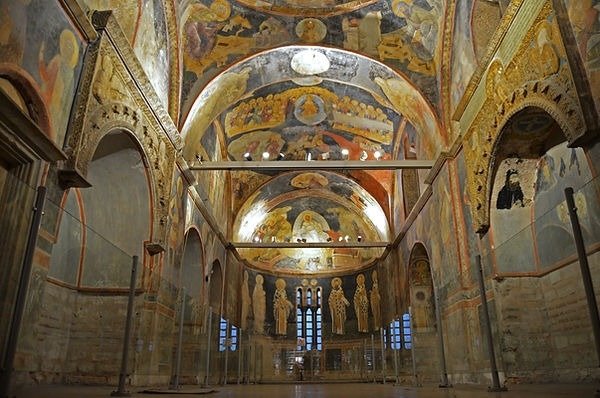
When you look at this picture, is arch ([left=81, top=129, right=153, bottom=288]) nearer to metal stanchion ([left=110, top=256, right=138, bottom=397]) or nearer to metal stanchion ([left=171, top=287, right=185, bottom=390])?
metal stanchion ([left=171, top=287, right=185, bottom=390])

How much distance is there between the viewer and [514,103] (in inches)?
338

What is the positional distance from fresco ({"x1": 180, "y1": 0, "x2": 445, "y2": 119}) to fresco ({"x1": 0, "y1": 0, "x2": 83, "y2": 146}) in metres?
5.28

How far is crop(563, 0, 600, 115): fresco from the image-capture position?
6.26m

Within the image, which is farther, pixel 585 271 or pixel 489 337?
pixel 489 337

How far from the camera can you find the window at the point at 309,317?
26219 millimetres

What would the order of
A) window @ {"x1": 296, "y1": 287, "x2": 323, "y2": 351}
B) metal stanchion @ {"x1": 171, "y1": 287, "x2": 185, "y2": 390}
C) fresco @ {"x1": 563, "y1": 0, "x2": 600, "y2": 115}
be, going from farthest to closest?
window @ {"x1": 296, "y1": 287, "x2": 323, "y2": 351} → metal stanchion @ {"x1": 171, "y1": 287, "x2": 185, "y2": 390} → fresco @ {"x1": 563, "y1": 0, "x2": 600, "y2": 115}

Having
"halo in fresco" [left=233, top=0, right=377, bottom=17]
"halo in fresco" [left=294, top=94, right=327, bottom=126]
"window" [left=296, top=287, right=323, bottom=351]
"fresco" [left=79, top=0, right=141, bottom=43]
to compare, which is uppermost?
"halo in fresco" [left=294, top=94, right=327, bottom=126]

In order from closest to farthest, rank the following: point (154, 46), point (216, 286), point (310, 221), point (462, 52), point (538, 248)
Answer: point (538, 248), point (154, 46), point (462, 52), point (216, 286), point (310, 221)

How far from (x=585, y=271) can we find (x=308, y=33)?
1092cm

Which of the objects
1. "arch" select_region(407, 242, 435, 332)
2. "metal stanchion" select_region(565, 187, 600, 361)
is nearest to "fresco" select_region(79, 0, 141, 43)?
"metal stanchion" select_region(565, 187, 600, 361)

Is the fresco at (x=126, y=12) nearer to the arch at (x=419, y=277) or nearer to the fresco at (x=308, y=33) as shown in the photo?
the fresco at (x=308, y=33)

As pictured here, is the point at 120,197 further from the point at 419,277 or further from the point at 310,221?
the point at 310,221

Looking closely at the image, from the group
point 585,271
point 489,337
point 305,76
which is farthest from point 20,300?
point 305,76

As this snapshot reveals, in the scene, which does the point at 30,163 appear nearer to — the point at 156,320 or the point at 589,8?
the point at 156,320
